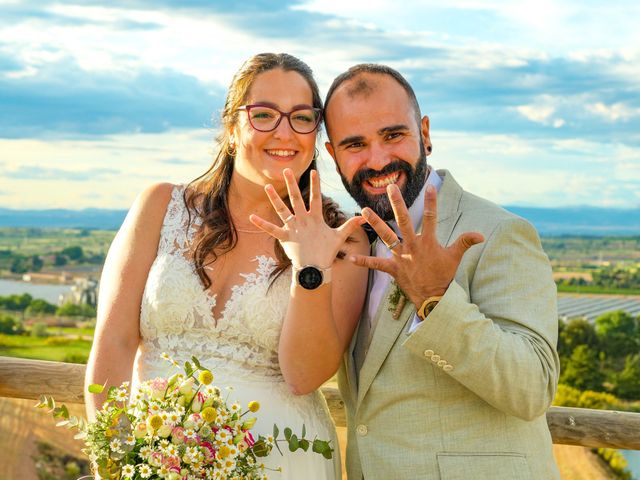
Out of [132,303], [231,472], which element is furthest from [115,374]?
[231,472]

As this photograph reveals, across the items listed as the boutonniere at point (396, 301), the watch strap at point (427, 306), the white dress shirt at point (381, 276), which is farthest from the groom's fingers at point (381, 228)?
the white dress shirt at point (381, 276)

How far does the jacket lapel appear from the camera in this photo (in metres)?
3.03

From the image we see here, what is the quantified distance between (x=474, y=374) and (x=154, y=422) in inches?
43.3

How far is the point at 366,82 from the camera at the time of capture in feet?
11.5

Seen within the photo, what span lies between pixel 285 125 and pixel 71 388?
7.56 ft

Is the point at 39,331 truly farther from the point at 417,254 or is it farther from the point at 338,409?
the point at 417,254

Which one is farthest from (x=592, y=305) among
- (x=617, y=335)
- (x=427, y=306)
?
(x=427, y=306)

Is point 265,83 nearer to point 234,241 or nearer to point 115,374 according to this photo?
point 234,241

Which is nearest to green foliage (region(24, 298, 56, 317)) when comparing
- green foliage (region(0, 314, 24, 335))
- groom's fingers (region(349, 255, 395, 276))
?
green foliage (region(0, 314, 24, 335))

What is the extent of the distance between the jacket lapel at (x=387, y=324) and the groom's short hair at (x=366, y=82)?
61 cm

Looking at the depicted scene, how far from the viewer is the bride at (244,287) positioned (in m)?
3.37

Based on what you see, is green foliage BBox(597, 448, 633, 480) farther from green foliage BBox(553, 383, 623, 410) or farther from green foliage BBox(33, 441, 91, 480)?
green foliage BBox(33, 441, 91, 480)

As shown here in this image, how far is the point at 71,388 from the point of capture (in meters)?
4.70

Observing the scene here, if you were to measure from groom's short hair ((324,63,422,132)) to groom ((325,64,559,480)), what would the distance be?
0.19ft
